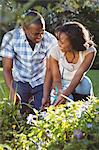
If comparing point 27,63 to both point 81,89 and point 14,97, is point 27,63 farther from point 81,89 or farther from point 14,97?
point 14,97

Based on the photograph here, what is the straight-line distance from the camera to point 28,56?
6.09 meters

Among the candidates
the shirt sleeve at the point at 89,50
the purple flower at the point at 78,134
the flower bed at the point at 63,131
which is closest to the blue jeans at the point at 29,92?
the shirt sleeve at the point at 89,50

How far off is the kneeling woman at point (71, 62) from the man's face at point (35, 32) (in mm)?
224

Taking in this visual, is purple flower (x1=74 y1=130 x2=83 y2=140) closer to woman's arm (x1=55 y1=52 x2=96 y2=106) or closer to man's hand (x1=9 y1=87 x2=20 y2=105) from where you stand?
man's hand (x1=9 y1=87 x2=20 y2=105)

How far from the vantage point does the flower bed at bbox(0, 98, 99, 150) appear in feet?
11.3

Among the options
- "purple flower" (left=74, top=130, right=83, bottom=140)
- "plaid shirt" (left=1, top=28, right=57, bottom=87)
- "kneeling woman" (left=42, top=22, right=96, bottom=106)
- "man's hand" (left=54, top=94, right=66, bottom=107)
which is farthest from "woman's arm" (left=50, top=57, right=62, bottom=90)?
"purple flower" (left=74, top=130, right=83, bottom=140)

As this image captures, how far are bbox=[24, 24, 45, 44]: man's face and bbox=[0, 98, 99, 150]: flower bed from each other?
4.63 ft

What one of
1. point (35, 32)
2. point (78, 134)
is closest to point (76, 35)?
point (35, 32)

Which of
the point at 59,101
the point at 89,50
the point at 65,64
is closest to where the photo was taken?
the point at 59,101

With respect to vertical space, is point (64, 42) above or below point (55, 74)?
above

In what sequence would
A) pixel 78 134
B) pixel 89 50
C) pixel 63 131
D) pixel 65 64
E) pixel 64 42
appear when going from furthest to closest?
1. pixel 65 64
2. pixel 89 50
3. pixel 64 42
4. pixel 63 131
5. pixel 78 134

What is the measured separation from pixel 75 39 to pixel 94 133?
214cm

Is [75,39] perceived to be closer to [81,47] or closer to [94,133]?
[81,47]

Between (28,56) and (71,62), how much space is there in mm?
556
